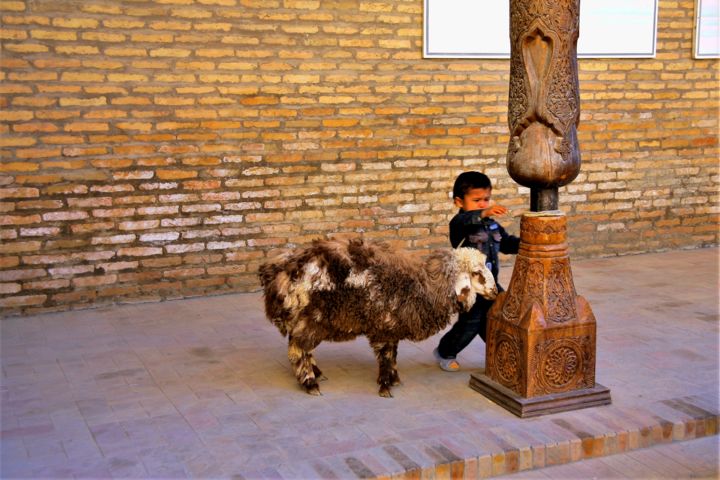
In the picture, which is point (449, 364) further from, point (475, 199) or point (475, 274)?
point (475, 199)

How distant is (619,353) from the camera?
6.26 meters

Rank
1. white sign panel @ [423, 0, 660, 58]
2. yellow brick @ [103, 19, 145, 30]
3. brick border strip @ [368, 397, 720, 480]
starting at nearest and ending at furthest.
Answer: brick border strip @ [368, 397, 720, 480]
yellow brick @ [103, 19, 145, 30]
white sign panel @ [423, 0, 660, 58]

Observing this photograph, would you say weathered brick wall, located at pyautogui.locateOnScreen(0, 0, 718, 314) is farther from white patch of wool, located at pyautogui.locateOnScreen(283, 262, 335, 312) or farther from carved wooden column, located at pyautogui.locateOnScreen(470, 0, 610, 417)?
carved wooden column, located at pyautogui.locateOnScreen(470, 0, 610, 417)

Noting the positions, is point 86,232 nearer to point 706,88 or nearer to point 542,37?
point 542,37

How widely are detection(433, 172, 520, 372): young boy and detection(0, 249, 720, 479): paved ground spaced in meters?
0.26

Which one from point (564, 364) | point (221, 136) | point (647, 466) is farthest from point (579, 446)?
point (221, 136)

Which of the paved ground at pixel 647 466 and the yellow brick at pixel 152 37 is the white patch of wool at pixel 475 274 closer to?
the paved ground at pixel 647 466

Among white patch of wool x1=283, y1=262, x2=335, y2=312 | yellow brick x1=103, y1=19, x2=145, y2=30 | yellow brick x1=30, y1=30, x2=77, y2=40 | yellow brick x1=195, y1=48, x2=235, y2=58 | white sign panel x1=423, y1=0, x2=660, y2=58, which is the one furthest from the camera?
white sign panel x1=423, y1=0, x2=660, y2=58

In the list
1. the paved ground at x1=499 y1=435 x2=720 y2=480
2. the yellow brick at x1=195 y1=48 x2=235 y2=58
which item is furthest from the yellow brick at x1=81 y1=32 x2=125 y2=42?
the paved ground at x1=499 y1=435 x2=720 y2=480

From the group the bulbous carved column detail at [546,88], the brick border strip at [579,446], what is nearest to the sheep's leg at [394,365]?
the brick border strip at [579,446]

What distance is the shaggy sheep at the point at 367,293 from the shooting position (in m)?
5.21

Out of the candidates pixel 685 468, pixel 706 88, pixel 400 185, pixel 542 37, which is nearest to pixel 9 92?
pixel 400 185

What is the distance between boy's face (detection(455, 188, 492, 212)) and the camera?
5.67m

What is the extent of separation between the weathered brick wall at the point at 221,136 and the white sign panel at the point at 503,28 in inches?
5.8
